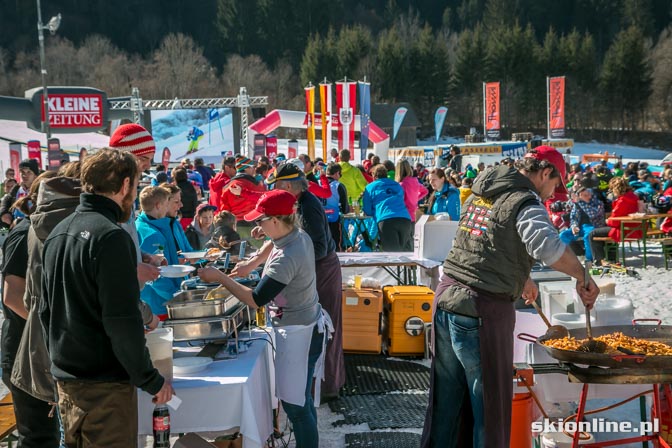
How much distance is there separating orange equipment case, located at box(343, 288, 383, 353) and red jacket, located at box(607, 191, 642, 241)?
19.9ft

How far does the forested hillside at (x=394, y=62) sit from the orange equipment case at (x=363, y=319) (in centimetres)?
5024

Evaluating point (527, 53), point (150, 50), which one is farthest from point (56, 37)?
point (527, 53)

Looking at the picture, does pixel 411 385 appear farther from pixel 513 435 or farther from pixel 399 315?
pixel 513 435

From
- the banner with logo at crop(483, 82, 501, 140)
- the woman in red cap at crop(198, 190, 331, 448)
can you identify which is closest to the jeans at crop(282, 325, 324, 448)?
the woman in red cap at crop(198, 190, 331, 448)

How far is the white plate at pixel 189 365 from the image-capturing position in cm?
334

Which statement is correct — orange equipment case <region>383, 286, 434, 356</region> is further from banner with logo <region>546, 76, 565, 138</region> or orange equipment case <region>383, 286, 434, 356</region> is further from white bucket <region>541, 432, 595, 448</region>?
banner with logo <region>546, 76, 565, 138</region>

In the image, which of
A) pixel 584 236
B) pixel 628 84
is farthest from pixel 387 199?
pixel 628 84

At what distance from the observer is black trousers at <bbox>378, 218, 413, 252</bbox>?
9062 mm

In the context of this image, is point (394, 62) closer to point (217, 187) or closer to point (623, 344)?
point (217, 187)

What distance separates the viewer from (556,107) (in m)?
34.6

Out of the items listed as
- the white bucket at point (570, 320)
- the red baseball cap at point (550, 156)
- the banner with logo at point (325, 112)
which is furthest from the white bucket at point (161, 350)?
the banner with logo at point (325, 112)

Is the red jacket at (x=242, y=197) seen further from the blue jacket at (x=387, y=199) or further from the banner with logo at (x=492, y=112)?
the banner with logo at (x=492, y=112)

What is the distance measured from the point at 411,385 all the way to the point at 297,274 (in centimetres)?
234

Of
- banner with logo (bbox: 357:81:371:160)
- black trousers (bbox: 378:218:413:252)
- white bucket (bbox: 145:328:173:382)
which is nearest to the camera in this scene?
white bucket (bbox: 145:328:173:382)
